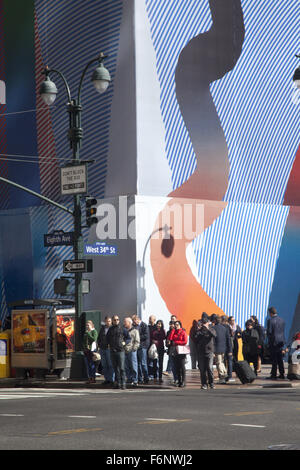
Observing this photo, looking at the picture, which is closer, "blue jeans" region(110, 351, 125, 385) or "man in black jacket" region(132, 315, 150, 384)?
"blue jeans" region(110, 351, 125, 385)

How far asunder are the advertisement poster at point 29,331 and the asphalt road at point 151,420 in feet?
Answer: 16.8

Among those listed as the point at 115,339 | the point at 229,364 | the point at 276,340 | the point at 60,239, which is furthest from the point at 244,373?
the point at 60,239

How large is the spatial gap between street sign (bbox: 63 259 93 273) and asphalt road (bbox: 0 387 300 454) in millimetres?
5296

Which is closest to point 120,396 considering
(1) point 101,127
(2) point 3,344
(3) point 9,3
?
(2) point 3,344

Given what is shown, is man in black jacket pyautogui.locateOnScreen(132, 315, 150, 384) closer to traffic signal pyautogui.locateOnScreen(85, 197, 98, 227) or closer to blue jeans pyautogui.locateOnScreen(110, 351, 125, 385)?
blue jeans pyautogui.locateOnScreen(110, 351, 125, 385)

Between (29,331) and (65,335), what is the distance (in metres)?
1.08

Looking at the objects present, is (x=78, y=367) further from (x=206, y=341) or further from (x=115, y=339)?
(x=206, y=341)

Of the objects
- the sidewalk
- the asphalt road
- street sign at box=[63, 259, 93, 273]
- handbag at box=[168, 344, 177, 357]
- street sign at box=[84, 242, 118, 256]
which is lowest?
the sidewalk

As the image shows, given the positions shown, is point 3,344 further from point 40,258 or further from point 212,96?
point 212,96

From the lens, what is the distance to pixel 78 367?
24031 millimetres

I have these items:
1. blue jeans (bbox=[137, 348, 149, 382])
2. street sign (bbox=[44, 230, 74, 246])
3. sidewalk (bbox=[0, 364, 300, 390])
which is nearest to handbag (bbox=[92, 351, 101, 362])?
sidewalk (bbox=[0, 364, 300, 390])

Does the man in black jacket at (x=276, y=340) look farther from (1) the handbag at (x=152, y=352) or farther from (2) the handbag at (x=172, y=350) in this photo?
(1) the handbag at (x=152, y=352)

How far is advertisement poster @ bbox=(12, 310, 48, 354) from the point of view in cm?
2522

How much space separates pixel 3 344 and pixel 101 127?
9118mm
